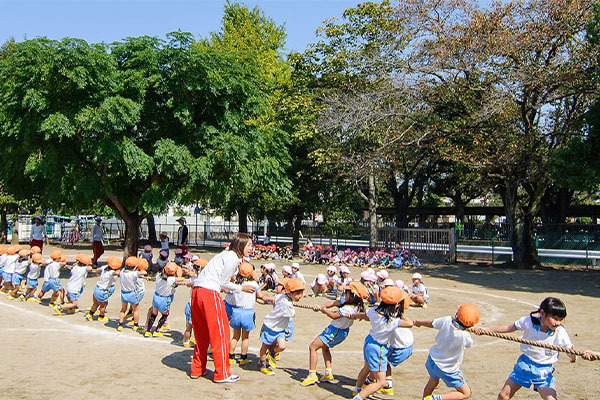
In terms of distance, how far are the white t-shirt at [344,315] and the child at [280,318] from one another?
673 millimetres

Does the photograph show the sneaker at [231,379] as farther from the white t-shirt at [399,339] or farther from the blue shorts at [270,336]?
the white t-shirt at [399,339]

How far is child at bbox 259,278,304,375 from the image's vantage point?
7.08 metres

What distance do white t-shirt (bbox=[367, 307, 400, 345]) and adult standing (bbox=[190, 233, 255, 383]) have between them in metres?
1.62

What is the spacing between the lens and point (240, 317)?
7609 mm

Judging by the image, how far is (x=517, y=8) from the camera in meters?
21.1

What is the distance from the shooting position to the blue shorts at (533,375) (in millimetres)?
5316

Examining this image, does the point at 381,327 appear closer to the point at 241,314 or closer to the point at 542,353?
the point at 542,353

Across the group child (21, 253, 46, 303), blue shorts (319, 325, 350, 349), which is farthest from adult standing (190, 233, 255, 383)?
child (21, 253, 46, 303)

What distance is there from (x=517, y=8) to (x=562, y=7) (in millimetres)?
1621

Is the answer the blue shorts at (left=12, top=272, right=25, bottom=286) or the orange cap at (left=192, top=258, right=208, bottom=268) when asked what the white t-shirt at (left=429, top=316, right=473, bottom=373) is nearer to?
the orange cap at (left=192, top=258, right=208, bottom=268)

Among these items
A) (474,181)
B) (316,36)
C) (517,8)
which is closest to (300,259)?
(474,181)

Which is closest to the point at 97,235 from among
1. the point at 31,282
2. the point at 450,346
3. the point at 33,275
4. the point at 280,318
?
the point at 31,282

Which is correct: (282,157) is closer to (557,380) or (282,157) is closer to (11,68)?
(11,68)

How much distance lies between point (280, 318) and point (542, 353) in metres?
3.20
